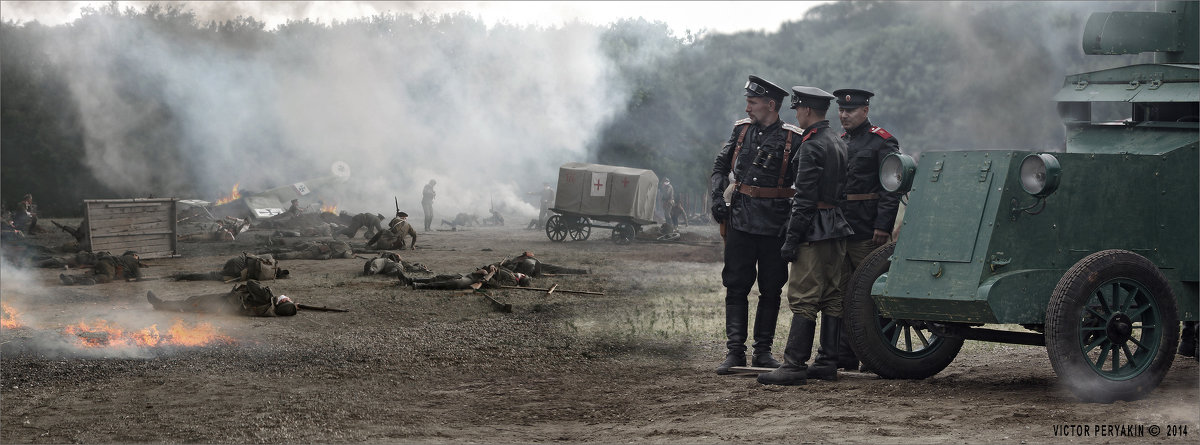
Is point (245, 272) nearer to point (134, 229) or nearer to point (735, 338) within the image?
point (134, 229)

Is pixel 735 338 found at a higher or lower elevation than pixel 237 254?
higher

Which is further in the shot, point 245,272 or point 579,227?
point 579,227

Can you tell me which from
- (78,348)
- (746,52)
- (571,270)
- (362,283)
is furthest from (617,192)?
(746,52)

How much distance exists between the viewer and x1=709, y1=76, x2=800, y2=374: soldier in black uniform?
6613mm

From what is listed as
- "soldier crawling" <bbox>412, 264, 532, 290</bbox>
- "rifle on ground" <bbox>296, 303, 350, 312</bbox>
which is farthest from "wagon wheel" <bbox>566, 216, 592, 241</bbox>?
"rifle on ground" <bbox>296, 303, 350, 312</bbox>

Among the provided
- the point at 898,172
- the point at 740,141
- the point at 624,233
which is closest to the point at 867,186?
the point at 898,172

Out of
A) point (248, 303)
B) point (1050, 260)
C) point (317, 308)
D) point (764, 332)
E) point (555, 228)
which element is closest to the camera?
point (1050, 260)

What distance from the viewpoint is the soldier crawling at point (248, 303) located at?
10062 millimetres

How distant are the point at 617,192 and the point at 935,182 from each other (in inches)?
718

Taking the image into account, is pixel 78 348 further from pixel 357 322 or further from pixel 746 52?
pixel 746 52

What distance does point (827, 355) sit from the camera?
20.8 ft

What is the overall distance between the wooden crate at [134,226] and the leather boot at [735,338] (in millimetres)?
11357

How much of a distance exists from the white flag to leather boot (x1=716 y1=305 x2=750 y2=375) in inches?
667

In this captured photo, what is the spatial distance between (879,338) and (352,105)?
2982 cm
